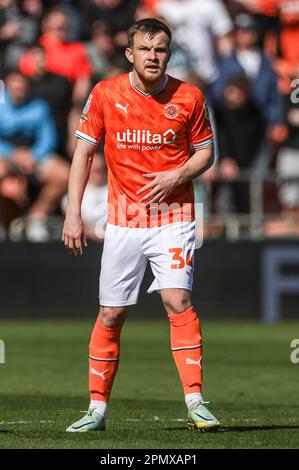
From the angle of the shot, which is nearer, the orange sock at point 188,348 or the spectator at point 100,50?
the orange sock at point 188,348

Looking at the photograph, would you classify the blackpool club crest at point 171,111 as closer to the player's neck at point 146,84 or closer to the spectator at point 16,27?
the player's neck at point 146,84

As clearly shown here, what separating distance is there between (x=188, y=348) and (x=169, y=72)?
1001 centimetres

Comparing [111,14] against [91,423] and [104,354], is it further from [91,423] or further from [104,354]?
[91,423]

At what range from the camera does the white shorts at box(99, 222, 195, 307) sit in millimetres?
7691

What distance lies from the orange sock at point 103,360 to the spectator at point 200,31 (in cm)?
1067

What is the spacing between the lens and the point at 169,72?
679 inches

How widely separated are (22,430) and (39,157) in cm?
953

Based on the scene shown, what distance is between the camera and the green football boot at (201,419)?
742 cm

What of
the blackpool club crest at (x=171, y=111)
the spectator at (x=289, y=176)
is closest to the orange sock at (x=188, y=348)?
the blackpool club crest at (x=171, y=111)

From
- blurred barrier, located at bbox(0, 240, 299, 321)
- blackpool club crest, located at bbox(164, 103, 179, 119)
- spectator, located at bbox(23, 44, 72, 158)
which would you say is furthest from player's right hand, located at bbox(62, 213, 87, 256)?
spectator, located at bbox(23, 44, 72, 158)

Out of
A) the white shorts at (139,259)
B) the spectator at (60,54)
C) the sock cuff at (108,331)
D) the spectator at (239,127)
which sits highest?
the spectator at (60,54)

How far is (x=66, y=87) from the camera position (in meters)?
17.8

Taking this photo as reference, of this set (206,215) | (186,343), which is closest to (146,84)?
(186,343)
